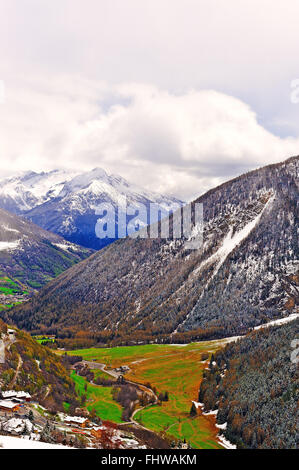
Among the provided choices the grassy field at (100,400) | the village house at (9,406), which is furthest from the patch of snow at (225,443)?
the village house at (9,406)

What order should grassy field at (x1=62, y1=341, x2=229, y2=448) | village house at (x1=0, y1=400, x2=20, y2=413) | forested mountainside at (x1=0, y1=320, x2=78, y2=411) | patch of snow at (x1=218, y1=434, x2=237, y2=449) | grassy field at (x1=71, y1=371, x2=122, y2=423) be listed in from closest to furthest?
village house at (x1=0, y1=400, x2=20, y2=413)
patch of snow at (x1=218, y1=434, x2=237, y2=449)
grassy field at (x1=62, y1=341, x2=229, y2=448)
forested mountainside at (x1=0, y1=320, x2=78, y2=411)
grassy field at (x1=71, y1=371, x2=122, y2=423)

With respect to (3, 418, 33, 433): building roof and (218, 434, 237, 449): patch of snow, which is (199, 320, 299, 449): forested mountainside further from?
(3, 418, 33, 433): building roof

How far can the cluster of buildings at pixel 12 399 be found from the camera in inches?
3586

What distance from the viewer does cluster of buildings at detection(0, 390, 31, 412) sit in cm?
9109

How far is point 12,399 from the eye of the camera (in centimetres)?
10038

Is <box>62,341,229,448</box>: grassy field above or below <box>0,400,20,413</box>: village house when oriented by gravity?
below

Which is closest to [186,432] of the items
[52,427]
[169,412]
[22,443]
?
[169,412]

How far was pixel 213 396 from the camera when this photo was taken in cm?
13500

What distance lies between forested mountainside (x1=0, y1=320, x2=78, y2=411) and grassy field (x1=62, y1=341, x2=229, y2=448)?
28765 millimetres

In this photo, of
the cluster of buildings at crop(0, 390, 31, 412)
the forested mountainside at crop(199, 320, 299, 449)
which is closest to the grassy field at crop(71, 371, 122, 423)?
the cluster of buildings at crop(0, 390, 31, 412)

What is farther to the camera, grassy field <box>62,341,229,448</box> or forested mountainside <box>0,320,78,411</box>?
forested mountainside <box>0,320,78,411</box>

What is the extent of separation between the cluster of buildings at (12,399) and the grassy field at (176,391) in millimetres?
38528

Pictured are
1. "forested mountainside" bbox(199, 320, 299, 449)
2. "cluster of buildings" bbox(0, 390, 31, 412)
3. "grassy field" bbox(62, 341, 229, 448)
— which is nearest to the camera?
"cluster of buildings" bbox(0, 390, 31, 412)

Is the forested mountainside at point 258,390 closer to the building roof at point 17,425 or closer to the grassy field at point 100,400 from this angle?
the grassy field at point 100,400
